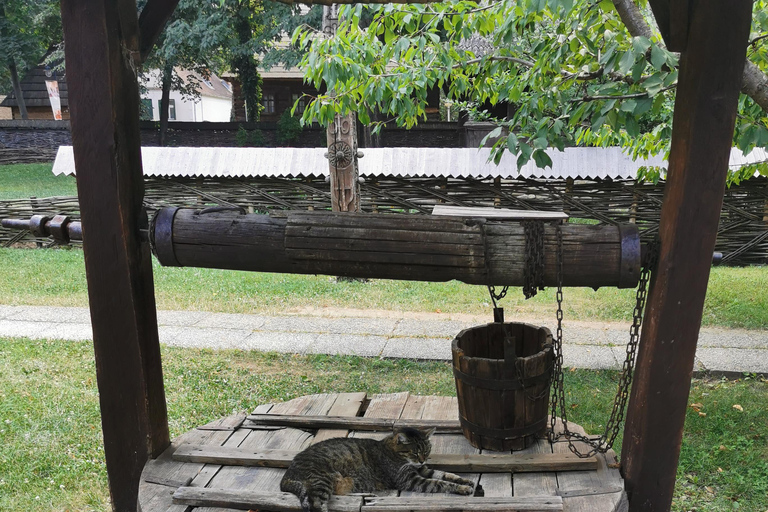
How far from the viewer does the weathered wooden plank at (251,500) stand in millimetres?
2959

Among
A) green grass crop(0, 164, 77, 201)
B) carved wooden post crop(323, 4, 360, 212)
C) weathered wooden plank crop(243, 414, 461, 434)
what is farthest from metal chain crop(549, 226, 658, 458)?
green grass crop(0, 164, 77, 201)

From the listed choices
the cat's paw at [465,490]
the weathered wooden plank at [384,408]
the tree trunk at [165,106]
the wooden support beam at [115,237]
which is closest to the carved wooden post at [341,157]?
the weathered wooden plank at [384,408]

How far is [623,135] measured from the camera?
705cm

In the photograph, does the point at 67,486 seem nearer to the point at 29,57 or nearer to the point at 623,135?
the point at 623,135

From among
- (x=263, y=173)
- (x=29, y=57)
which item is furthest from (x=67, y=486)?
(x=29, y=57)

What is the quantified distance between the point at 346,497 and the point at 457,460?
64 centimetres

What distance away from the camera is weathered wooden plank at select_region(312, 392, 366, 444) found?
12.4 feet

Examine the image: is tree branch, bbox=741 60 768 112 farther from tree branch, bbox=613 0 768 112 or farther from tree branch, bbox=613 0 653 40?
tree branch, bbox=613 0 653 40

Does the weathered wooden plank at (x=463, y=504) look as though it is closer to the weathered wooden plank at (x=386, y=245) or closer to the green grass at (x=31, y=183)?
the weathered wooden plank at (x=386, y=245)

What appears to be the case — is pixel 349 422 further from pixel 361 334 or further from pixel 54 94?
pixel 54 94

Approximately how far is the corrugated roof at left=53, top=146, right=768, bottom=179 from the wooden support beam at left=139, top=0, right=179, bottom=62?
28.8 feet

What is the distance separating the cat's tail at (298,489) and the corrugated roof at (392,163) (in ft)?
30.6

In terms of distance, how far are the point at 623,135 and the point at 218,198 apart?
8369 mm

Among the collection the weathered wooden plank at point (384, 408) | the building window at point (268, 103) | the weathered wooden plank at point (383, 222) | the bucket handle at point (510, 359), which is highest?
the building window at point (268, 103)
